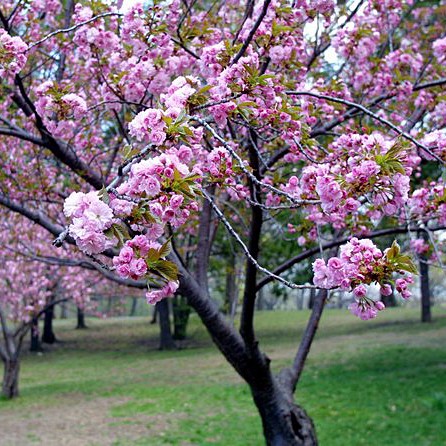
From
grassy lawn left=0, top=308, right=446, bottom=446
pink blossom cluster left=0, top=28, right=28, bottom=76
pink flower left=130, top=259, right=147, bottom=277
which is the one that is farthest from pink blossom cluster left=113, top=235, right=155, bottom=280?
grassy lawn left=0, top=308, right=446, bottom=446

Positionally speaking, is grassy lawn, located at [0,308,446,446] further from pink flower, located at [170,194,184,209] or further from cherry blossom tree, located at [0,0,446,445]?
pink flower, located at [170,194,184,209]

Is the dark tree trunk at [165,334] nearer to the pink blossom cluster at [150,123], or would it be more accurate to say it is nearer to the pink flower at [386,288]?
the pink blossom cluster at [150,123]

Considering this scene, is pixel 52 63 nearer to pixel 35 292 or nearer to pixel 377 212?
pixel 377 212

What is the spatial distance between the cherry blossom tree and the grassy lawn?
2.88m

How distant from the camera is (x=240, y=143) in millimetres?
4605

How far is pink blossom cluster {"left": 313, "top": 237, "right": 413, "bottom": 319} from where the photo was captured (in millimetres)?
1772

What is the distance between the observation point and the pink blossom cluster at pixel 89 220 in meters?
1.58

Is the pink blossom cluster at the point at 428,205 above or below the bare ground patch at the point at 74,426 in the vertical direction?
above

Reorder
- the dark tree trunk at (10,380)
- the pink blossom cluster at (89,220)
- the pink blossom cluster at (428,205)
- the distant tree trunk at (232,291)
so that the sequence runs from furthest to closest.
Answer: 1. the dark tree trunk at (10,380)
2. the distant tree trunk at (232,291)
3. the pink blossom cluster at (428,205)
4. the pink blossom cluster at (89,220)

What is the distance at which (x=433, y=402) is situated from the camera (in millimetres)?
8125

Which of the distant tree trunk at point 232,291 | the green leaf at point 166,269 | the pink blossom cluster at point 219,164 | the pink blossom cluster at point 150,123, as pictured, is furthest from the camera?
the distant tree trunk at point 232,291

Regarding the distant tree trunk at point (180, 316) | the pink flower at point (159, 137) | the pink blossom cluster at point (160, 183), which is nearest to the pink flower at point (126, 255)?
the pink blossom cluster at point (160, 183)

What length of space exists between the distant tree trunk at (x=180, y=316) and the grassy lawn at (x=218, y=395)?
148 centimetres

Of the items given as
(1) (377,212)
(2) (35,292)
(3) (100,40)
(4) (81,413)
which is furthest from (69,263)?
(2) (35,292)
